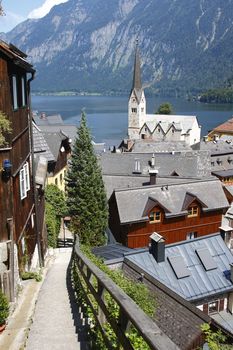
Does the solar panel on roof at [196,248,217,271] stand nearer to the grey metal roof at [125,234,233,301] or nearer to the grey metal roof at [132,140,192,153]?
the grey metal roof at [125,234,233,301]

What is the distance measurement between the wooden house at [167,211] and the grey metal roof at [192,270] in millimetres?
8055

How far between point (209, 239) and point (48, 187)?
13.6m

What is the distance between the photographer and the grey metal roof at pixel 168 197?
113 ft

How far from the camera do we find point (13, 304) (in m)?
12.0

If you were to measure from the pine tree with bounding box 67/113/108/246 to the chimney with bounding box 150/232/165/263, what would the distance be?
8.45 metres

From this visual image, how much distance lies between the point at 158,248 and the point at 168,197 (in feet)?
39.3

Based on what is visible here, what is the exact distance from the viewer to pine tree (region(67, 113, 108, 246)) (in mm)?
33469

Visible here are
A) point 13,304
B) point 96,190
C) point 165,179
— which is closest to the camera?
point 13,304

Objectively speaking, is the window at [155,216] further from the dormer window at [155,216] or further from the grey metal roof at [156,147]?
the grey metal roof at [156,147]

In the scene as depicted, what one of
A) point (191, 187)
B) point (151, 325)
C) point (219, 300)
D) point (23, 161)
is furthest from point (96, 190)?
point (151, 325)

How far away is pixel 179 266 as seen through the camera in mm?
24969

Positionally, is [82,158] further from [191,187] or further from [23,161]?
[23,161]

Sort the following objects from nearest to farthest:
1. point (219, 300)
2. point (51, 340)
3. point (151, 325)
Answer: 1. point (151, 325)
2. point (51, 340)
3. point (219, 300)

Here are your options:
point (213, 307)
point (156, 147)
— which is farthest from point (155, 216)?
point (156, 147)
